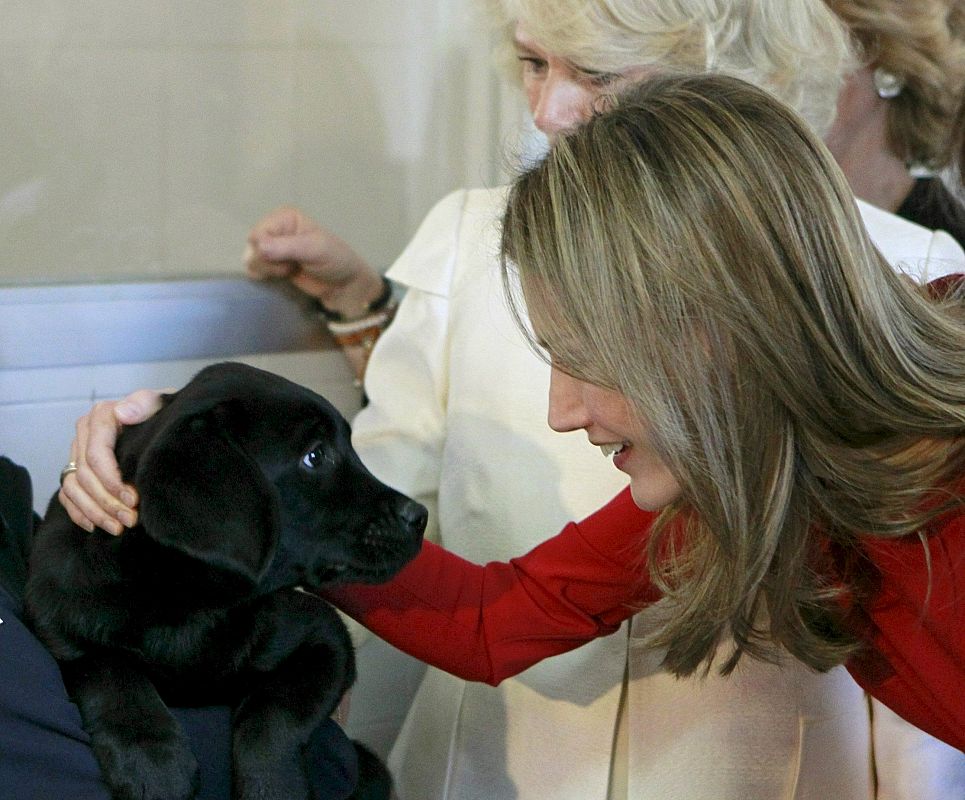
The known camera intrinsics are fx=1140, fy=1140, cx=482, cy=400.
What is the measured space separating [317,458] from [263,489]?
4.3 inches

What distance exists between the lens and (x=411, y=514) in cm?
113

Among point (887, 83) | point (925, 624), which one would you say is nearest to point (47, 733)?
point (925, 624)

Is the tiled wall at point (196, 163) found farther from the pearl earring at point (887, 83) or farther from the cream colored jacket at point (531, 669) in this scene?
the pearl earring at point (887, 83)

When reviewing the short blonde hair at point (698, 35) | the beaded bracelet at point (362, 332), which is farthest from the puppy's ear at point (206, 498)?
the beaded bracelet at point (362, 332)

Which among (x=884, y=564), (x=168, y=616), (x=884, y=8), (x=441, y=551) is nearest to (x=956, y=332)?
(x=884, y=564)

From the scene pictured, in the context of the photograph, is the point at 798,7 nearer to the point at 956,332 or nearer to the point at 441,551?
the point at 956,332

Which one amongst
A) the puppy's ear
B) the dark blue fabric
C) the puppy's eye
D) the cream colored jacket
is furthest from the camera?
the cream colored jacket

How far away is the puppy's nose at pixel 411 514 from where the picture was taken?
1.13 metres

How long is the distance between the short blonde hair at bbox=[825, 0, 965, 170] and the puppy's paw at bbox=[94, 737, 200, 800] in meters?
1.33

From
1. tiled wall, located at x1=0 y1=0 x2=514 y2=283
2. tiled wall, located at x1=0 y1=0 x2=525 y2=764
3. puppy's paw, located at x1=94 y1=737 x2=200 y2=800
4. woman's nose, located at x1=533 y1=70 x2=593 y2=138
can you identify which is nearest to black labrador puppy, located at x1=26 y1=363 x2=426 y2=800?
puppy's paw, located at x1=94 y1=737 x2=200 y2=800

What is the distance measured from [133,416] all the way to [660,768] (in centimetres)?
70

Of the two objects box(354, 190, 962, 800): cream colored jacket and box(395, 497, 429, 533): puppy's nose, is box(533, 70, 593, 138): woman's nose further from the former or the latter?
box(395, 497, 429, 533): puppy's nose

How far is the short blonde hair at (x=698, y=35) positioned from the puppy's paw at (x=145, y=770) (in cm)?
87

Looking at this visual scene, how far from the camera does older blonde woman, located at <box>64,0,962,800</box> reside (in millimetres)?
1303
